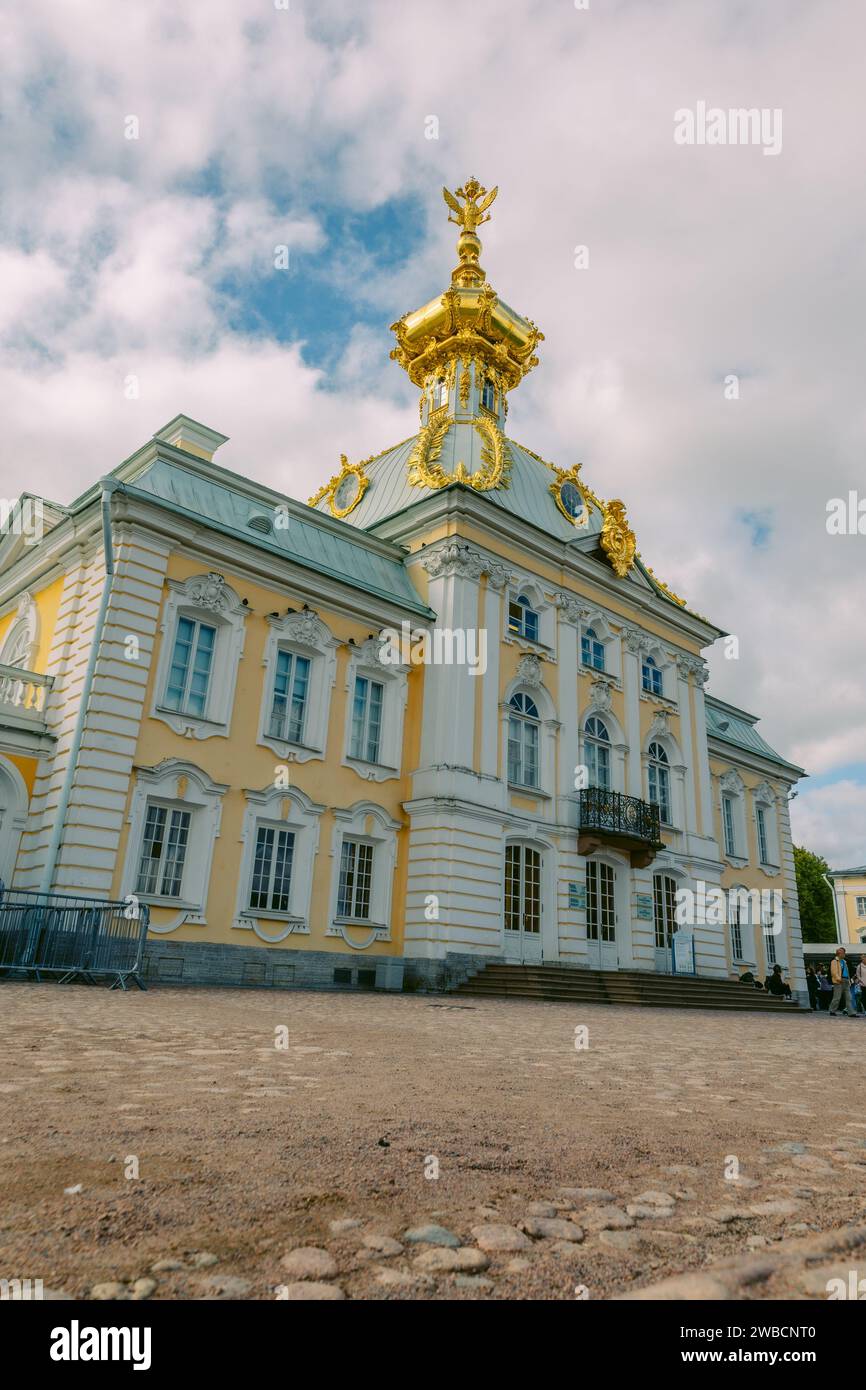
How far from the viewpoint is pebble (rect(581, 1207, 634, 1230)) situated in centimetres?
243

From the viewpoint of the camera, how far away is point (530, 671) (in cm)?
2261

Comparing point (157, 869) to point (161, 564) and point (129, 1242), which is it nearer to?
point (161, 564)

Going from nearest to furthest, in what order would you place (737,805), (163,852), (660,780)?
(163,852) < (660,780) < (737,805)

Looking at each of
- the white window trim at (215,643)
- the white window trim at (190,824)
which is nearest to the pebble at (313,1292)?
the white window trim at (190,824)

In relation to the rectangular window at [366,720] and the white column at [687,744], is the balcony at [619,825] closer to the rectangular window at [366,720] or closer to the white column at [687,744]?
the white column at [687,744]

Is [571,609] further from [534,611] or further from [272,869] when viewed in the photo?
[272,869]

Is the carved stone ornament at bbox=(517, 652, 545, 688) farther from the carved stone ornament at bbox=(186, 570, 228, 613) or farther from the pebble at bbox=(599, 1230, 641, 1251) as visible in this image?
the pebble at bbox=(599, 1230, 641, 1251)

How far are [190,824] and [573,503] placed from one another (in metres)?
16.3

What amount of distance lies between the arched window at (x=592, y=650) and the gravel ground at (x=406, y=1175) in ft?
62.6

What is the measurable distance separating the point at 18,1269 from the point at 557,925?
809 inches

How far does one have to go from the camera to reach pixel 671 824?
26188 millimetres

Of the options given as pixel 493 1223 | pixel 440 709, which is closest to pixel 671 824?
pixel 440 709

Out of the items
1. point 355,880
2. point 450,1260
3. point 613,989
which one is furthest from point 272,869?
point 450,1260
